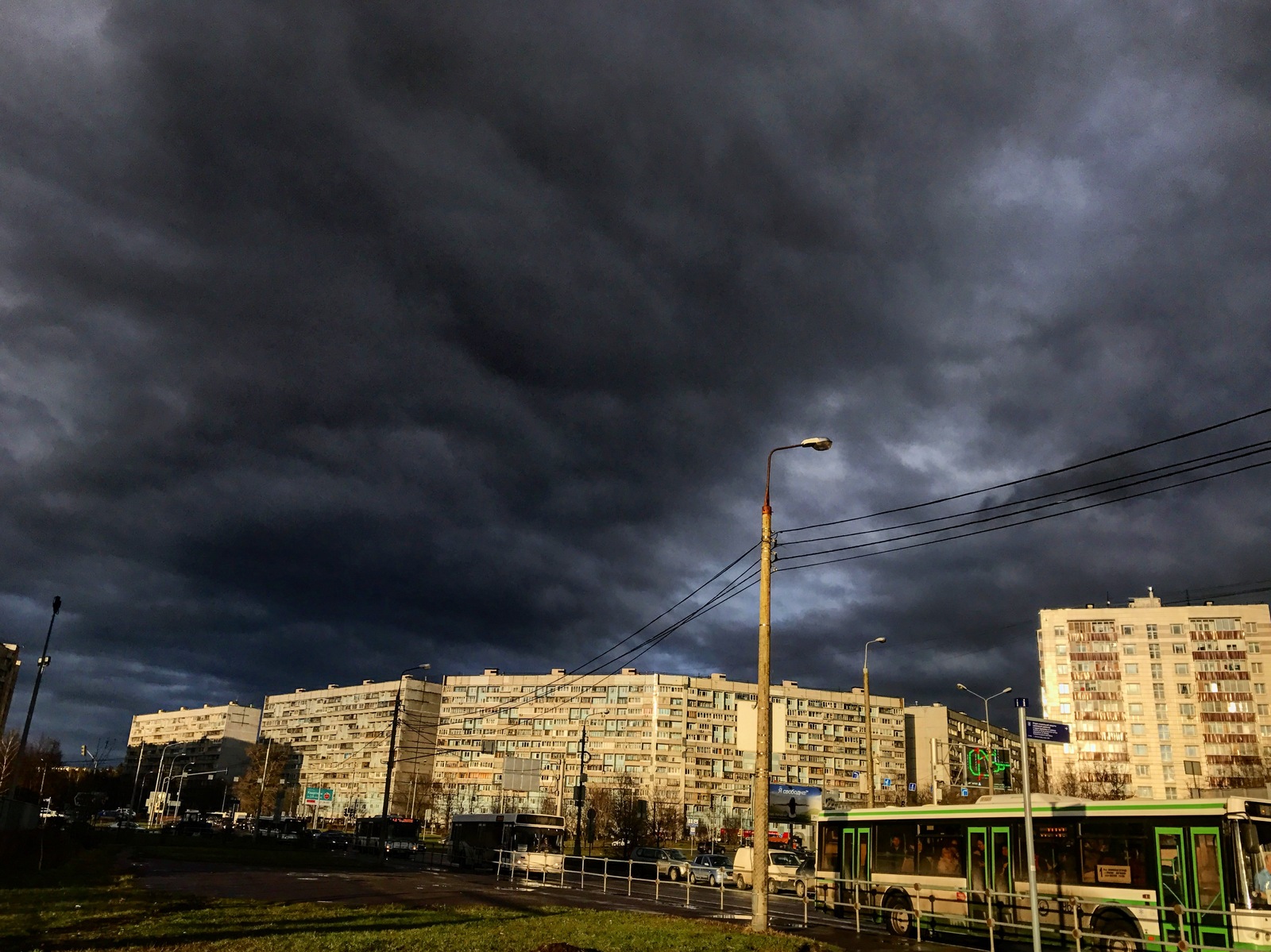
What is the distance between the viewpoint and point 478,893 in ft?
101

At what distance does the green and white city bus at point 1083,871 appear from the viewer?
16.5 metres

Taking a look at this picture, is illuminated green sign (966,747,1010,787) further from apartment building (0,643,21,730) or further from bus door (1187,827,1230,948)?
apartment building (0,643,21,730)

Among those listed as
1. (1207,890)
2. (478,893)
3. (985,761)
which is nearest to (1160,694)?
(985,761)

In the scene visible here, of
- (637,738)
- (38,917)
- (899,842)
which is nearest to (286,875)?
(38,917)

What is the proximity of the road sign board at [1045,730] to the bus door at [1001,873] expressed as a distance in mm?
8421

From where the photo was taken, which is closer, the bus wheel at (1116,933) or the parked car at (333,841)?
the bus wheel at (1116,933)

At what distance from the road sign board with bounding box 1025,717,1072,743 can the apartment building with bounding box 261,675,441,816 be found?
151 m

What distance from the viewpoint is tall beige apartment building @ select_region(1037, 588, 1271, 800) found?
115m

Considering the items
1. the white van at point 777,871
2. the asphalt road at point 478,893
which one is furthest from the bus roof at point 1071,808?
the white van at point 777,871

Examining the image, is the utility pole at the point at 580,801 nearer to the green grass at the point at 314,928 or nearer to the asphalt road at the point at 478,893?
the asphalt road at the point at 478,893

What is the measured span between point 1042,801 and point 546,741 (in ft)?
440

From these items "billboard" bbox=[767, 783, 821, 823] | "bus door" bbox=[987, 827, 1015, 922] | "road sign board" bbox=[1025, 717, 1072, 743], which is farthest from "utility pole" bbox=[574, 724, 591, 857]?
"road sign board" bbox=[1025, 717, 1072, 743]

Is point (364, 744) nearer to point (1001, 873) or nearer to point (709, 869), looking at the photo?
point (709, 869)

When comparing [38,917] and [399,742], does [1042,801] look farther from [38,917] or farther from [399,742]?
[399,742]
